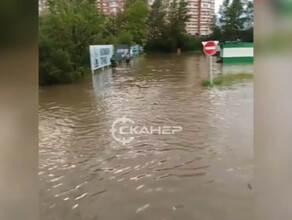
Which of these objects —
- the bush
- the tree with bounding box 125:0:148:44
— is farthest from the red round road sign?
the bush

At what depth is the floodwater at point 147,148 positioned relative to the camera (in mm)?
539

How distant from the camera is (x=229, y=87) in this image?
0.56 meters

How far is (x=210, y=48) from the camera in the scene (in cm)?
55

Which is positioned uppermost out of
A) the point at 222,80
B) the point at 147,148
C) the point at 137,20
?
the point at 137,20

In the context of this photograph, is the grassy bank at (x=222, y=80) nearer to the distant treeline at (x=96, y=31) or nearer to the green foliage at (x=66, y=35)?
the distant treeline at (x=96, y=31)

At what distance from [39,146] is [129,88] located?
180mm

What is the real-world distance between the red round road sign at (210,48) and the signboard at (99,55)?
0.16 m

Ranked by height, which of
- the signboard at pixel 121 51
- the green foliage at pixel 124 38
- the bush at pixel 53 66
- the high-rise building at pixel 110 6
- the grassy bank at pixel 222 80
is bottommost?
the grassy bank at pixel 222 80

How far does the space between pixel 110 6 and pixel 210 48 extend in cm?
18

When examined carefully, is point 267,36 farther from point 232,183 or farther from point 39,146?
point 39,146

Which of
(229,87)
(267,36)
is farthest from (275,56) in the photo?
(229,87)

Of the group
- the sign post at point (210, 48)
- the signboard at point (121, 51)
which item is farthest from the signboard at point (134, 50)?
the sign post at point (210, 48)

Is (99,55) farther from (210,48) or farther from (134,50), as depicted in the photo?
(210,48)

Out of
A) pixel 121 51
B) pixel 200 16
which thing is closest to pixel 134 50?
pixel 121 51
